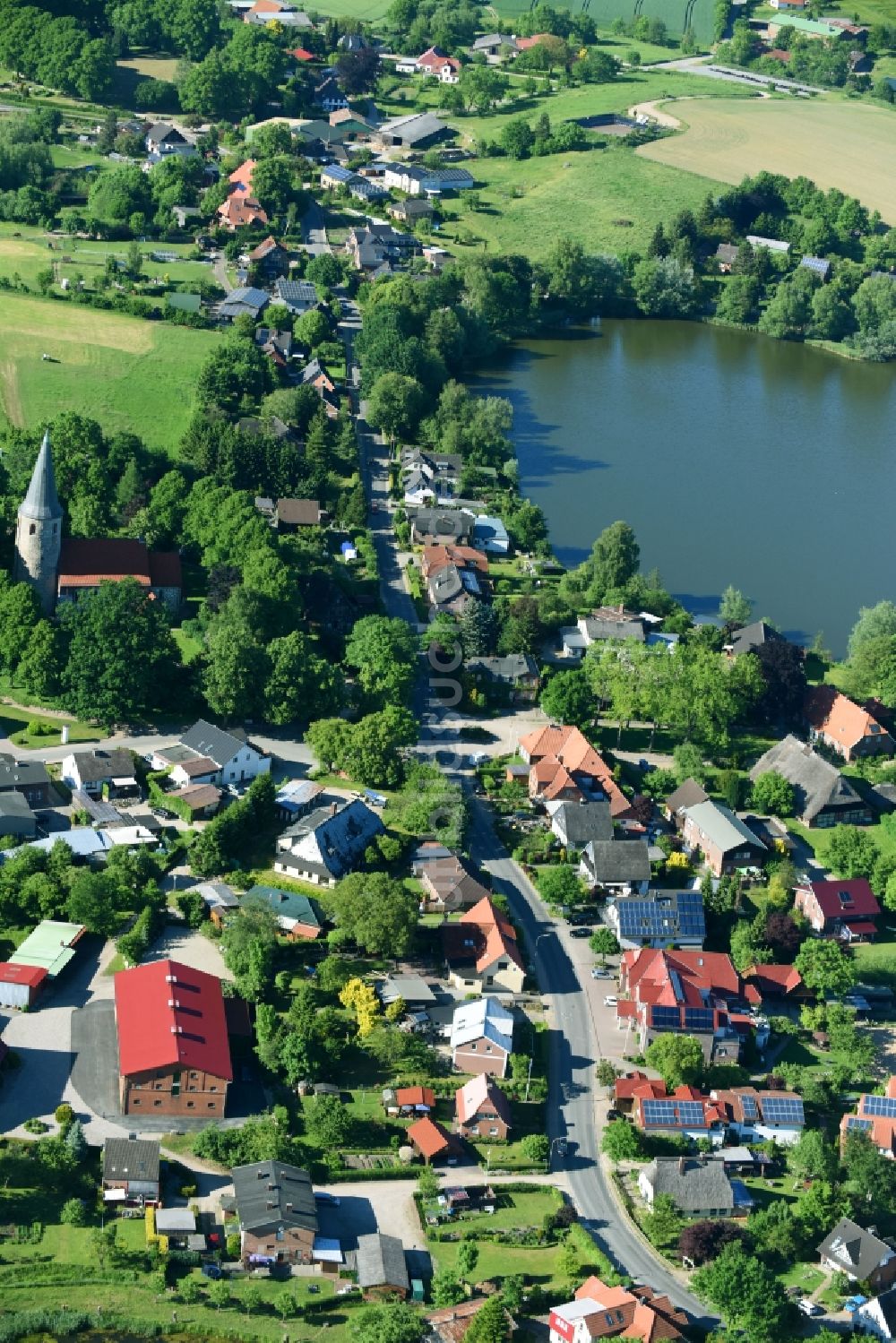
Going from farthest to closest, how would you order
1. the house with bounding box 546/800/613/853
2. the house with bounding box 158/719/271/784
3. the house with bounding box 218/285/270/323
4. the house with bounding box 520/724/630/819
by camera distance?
the house with bounding box 218/285/270/323 → the house with bounding box 520/724/630/819 → the house with bounding box 158/719/271/784 → the house with bounding box 546/800/613/853

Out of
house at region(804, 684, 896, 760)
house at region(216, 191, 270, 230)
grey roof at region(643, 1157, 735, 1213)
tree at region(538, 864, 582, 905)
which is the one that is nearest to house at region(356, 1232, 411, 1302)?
grey roof at region(643, 1157, 735, 1213)

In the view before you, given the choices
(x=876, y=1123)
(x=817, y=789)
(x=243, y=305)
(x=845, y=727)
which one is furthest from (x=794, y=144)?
(x=876, y=1123)

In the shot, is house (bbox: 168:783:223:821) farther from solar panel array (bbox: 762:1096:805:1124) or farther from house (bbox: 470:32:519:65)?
house (bbox: 470:32:519:65)

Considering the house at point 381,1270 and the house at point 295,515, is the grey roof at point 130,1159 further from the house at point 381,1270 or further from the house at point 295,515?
the house at point 295,515

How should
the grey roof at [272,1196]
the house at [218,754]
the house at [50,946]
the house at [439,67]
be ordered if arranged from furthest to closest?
the house at [439,67] → the house at [218,754] → the house at [50,946] → the grey roof at [272,1196]

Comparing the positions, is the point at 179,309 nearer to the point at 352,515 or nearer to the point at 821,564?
the point at 352,515

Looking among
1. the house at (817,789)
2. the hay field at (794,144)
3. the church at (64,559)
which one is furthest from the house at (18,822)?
the hay field at (794,144)
